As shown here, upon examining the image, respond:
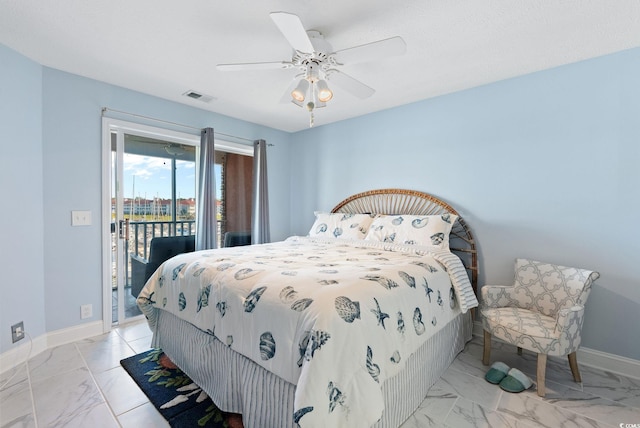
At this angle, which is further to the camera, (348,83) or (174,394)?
(348,83)

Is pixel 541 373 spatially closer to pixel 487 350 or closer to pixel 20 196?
pixel 487 350

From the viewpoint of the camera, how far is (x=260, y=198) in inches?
158

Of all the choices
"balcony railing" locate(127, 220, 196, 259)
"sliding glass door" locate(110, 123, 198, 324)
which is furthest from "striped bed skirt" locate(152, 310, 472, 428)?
Answer: "balcony railing" locate(127, 220, 196, 259)

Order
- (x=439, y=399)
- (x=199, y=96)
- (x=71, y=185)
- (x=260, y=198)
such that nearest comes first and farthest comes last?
(x=439, y=399) < (x=71, y=185) < (x=199, y=96) < (x=260, y=198)

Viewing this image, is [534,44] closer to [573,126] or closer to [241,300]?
[573,126]

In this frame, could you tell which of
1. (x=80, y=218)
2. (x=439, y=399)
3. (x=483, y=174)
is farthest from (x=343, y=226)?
(x=80, y=218)

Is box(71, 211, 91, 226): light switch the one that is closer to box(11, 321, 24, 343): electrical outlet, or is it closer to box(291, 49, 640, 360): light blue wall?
box(11, 321, 24, 343): electrical outlet

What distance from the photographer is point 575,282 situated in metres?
2.12

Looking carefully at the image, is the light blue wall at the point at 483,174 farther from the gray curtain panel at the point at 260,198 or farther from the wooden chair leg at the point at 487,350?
the gray curtain panel at the point at 260,198

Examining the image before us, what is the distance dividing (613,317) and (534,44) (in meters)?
2.09

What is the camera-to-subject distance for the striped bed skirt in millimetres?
1402

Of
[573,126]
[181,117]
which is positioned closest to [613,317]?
A: [573,126]

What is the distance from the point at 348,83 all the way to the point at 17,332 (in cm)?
313

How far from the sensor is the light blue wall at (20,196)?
2.15m
